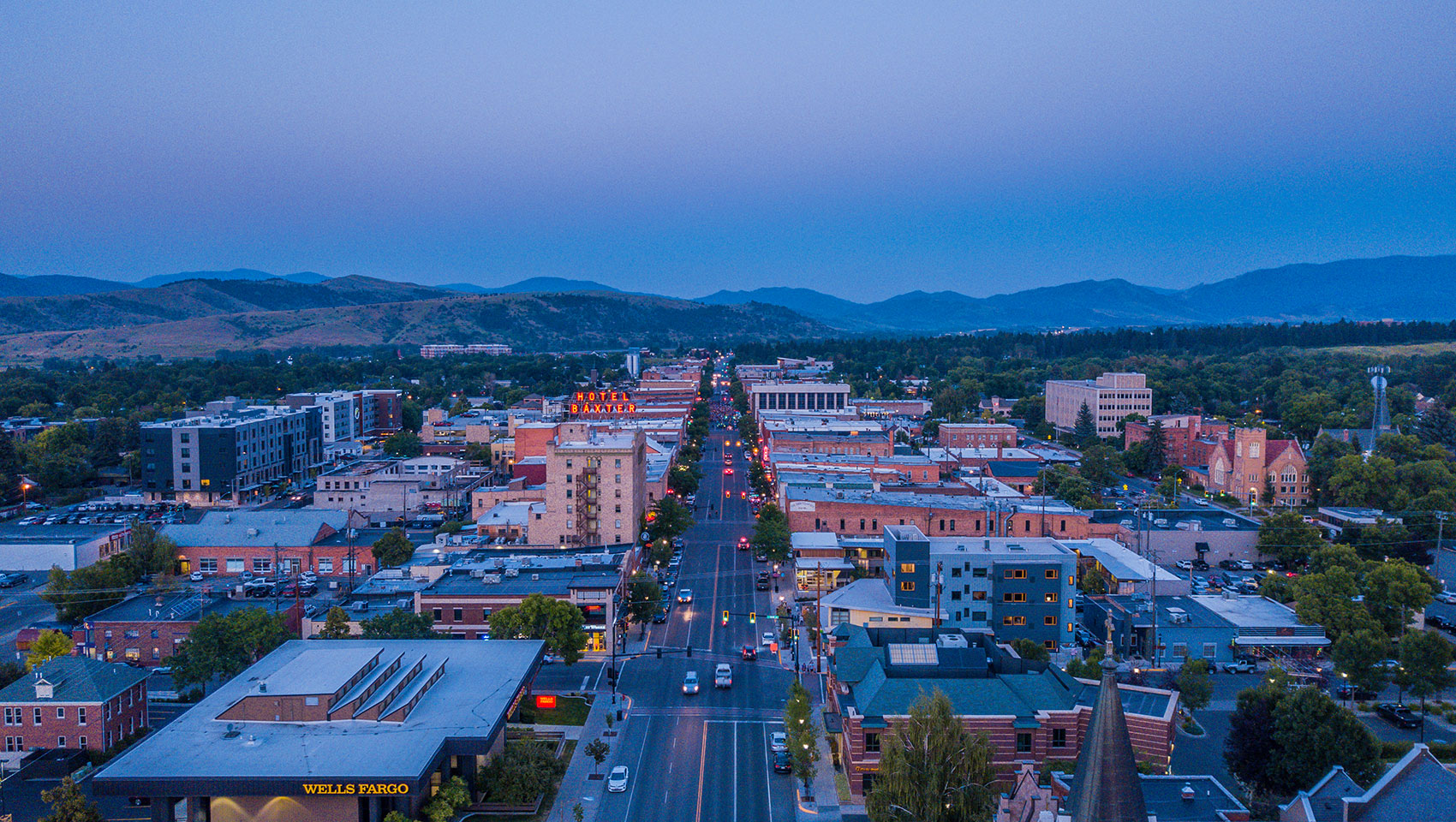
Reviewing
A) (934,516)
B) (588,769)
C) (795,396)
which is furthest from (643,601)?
(795,396)

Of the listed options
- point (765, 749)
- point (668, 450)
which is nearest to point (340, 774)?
point (765, 749)

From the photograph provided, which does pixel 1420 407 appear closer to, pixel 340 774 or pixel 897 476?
pixel 897 476

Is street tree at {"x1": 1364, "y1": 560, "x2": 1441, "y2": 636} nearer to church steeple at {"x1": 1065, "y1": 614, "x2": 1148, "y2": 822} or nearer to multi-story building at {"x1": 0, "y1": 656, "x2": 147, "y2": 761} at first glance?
church steeple at {"x1": 1065, "y1": 614, "x2": 1148, "y2": 822}

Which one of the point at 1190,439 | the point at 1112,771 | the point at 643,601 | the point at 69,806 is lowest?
the point at 69,806

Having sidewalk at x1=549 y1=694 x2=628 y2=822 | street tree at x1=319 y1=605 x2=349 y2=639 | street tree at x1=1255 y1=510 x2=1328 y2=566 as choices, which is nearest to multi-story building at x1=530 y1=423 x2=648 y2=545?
street tree at x1=319 y1=605 x2=349 y2=639

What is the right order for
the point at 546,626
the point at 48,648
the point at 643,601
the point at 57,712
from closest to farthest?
the point at 57,712
the point at 48,648
the point at 546,626
the point at 643,601

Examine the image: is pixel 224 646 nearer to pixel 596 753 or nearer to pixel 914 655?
pixel 596 753

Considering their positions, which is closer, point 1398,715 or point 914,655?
point 914,655

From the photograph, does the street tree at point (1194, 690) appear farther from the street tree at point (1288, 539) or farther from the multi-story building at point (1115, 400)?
the multi-story building at point (1115, 400)
